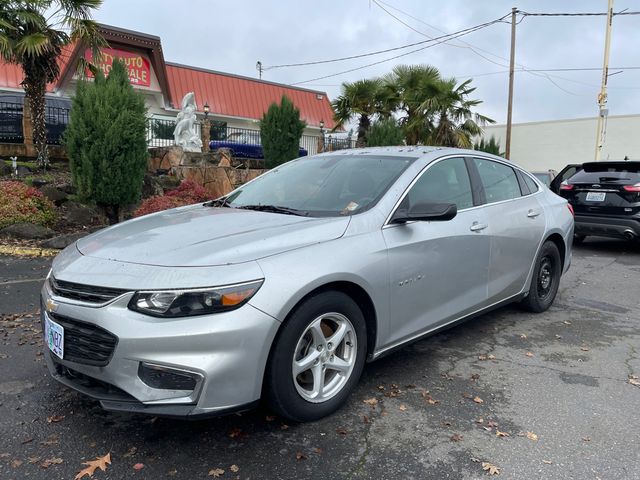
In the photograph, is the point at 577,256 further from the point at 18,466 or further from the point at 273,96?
the point at 273,96

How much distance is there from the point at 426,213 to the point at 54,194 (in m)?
8.30

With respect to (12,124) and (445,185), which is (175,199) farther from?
(445,185)

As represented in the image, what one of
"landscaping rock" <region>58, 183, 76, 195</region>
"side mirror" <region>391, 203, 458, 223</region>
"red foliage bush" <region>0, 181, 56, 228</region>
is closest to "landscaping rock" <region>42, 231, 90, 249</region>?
"red foliage bush" <region>0, 181, 56, 228</region>

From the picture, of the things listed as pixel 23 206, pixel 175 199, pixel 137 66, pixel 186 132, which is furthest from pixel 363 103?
pixel 23 206

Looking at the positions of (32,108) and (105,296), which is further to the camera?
(32,108)

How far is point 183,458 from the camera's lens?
2.61 meters

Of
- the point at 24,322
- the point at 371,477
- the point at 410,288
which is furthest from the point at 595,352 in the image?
the point at 24,322

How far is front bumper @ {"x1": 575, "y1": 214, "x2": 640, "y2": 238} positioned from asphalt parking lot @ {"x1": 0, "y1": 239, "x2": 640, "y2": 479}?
4.71 meters

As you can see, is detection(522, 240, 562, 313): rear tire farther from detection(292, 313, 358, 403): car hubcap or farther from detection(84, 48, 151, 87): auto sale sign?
detection(84, 48, 151, 87): auto sale sign

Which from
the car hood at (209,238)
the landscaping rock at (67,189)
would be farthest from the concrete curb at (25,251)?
the car hood at (209,238)

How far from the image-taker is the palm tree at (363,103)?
18516 mm

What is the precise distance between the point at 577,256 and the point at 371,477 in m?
7.76

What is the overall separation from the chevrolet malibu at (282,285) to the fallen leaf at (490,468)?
849mm

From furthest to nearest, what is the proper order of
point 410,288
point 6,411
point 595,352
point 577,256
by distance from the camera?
1. point 577,256
2. point 595,352
3. point 410,288
4. point 6,411
